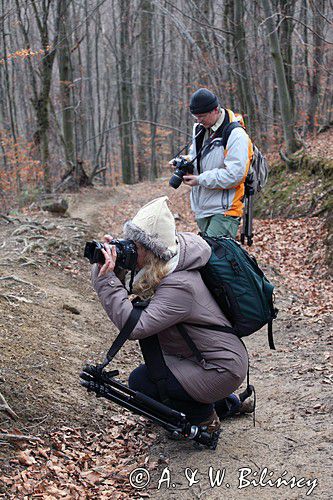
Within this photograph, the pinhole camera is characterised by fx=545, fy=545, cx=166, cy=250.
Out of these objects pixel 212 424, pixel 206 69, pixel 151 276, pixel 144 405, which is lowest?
pixel 212 424

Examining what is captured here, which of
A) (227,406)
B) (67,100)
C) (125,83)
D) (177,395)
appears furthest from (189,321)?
(125,83)

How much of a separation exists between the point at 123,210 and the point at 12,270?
9.31 m

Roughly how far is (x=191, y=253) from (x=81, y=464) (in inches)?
60.0

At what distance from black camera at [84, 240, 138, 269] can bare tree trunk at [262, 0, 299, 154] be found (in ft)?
33.6

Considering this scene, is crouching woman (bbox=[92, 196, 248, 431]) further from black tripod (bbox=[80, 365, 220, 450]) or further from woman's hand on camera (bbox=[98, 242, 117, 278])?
black tripod (bbox=[80, 365, 220, 450])

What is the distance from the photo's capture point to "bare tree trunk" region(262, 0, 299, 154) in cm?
1237

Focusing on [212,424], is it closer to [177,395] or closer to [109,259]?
[177,395]

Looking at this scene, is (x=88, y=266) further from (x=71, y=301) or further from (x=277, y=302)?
(x=277, y=302)

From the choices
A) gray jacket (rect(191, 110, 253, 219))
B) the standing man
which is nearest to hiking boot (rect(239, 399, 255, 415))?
the standing man

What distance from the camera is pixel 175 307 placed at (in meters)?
3.28

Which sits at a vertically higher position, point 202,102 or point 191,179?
point 202,102

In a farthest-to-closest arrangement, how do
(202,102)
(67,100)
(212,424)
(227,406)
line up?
(67,100), (202,102), (227,406), (212,424)

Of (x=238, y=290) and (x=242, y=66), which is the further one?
(x=242, y=66)

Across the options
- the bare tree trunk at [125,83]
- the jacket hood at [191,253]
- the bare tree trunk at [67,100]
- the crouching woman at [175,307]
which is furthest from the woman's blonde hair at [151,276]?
the bare tree trunk at [125,83]
